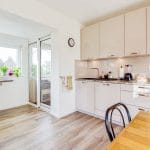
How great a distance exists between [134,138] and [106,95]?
198 centimetres

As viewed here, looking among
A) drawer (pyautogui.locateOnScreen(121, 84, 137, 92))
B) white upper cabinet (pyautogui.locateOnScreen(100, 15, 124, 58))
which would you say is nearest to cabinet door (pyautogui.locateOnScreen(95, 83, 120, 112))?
drawer (pyautogui.locateOnScreen(121, 84, 137, 92))

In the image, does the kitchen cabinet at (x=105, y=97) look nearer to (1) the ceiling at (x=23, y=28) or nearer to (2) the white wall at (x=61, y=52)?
(2) the white wall at (x=61, y=52)

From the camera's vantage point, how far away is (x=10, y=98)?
3.75 m

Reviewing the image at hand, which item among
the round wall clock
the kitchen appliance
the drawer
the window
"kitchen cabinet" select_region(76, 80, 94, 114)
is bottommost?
"kitchen cabinet" select_region(76, 80, 94, 114)

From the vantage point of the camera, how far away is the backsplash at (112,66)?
274 cm

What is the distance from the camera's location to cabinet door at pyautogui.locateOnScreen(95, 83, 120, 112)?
2.58 m

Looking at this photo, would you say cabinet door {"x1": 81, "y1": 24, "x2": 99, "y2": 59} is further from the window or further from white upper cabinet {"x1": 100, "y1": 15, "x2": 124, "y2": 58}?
the window

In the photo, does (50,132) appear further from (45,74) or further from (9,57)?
(9,57)

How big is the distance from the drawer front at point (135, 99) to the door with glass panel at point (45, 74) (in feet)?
6.57

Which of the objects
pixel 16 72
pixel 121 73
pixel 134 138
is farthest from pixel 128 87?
pixel 16 72

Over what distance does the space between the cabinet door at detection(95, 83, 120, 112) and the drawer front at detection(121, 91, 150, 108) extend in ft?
0.46

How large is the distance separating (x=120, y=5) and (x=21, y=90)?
3.55 metres


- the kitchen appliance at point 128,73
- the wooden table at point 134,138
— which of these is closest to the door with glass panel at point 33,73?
the kitchen appliance at point 128,73

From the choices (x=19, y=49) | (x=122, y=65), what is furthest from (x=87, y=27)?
(x=19, y=49)
